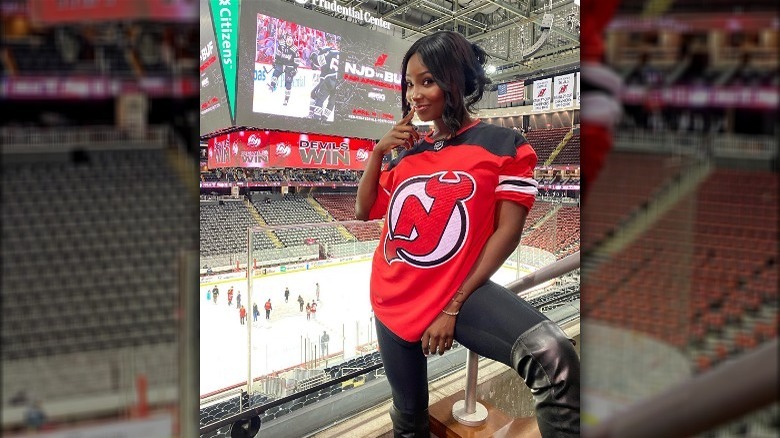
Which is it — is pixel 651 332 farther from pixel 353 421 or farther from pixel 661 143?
pixel 353 421

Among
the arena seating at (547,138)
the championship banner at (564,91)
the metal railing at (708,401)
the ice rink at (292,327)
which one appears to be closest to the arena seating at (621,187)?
the metal railing at (708,401)

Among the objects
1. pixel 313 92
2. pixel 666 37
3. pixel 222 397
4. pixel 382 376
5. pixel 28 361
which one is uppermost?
pixel 313 92

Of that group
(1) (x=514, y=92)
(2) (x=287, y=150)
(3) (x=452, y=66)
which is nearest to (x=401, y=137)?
(3) (x=452, y=66)

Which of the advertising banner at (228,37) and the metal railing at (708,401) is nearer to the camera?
the metal railing at (708,401)

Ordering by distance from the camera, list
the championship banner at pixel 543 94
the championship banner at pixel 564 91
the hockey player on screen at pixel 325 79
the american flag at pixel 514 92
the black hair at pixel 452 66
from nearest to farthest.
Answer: the black hair at pixel 452 66, the hockey player on screen at pixel 325 79, the championship banner at pixel 564 91, the championship banner at pixel 543 94, the american flag at pixel 514 92

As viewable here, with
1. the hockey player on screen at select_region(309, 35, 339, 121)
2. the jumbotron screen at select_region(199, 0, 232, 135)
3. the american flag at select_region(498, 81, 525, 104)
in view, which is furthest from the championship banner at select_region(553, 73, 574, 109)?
the jumbotron screen at select_region(199, 0, 232, 135)

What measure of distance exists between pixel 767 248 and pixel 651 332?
0.11 meters

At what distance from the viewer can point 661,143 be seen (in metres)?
0.33

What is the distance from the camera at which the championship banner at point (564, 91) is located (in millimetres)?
9828

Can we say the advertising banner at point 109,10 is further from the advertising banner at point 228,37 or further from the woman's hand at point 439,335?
the advertising banner at point 228,37

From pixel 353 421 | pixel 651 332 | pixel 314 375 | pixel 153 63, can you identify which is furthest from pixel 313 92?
pixel 651 332

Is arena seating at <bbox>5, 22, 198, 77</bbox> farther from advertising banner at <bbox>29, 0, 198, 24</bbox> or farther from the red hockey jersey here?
the red hockey jersey

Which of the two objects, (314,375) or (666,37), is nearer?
(666,37)

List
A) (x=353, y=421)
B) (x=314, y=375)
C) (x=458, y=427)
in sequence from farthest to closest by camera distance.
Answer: (x=314, y=375) < (x=353, y=421) < (x=458, y=427)
